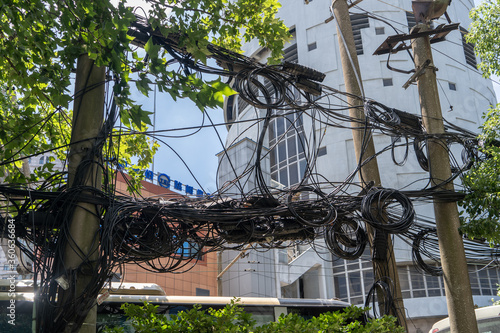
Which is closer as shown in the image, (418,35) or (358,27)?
(418,35)

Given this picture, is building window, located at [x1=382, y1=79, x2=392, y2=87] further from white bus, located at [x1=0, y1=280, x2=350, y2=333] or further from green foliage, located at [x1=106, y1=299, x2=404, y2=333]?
green foliage, located at [x1=106, y1=299, x2=404, y2=333]

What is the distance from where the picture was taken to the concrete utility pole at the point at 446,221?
260 inches

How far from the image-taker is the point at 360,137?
788 cm

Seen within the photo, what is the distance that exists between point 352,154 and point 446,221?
1807 cm

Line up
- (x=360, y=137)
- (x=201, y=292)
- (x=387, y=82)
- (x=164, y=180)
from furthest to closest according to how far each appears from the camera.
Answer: (x=201, y=292) → (x=164, y=180) → (x=387, y=82) → (x=360, y=137)

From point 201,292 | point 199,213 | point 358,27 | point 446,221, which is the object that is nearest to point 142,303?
point 199,213

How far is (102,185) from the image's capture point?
5.28m

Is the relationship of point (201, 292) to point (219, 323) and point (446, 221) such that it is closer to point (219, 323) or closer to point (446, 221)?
point (446, 221)

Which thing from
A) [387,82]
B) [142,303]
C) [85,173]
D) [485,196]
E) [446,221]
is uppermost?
[387,82]

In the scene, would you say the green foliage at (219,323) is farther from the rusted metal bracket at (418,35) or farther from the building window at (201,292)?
the building window at (201,292)

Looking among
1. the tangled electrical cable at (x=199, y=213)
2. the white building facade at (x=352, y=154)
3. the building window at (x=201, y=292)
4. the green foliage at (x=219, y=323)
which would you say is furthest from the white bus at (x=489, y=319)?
the building window at (x=201, y=292)

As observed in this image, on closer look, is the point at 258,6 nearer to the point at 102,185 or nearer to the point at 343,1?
the point at 343,1

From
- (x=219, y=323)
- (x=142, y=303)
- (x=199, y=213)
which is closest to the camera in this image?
(x=219, y=323)

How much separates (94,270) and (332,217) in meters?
3.39
